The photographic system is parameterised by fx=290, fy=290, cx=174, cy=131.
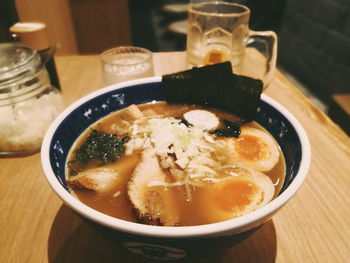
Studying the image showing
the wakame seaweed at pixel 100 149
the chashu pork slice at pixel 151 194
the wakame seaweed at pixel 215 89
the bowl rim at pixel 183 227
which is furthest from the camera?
the wakame seaweed at pixel 215 89

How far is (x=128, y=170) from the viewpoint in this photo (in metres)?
0.96

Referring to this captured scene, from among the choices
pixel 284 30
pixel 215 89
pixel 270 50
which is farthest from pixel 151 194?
pixel 284 30

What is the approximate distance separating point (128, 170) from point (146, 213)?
246 mm

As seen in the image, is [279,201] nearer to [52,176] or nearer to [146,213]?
[146,213]

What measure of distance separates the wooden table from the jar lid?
0.35 metres

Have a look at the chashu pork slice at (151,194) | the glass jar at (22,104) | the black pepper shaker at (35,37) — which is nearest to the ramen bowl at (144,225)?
the chashu pork slice at (151,194)

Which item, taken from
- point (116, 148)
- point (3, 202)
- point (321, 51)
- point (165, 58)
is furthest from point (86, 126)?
point (321, 51)

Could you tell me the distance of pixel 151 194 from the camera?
84 centimetres

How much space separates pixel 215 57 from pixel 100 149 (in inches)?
36.7

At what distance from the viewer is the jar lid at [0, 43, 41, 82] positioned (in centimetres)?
114

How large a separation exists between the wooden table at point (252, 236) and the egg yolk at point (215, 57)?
0.66 m

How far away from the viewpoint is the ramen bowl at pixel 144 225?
55 centimetres

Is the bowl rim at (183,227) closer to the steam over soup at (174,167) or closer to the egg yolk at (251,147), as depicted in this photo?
the steam over soup at (174,167)

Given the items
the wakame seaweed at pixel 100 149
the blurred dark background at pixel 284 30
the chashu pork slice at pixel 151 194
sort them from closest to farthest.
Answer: the chashu pork slice at pixel 151 194, the wakame seaweed at pixel 100 149, the blurred dark background at pixel 284 30
